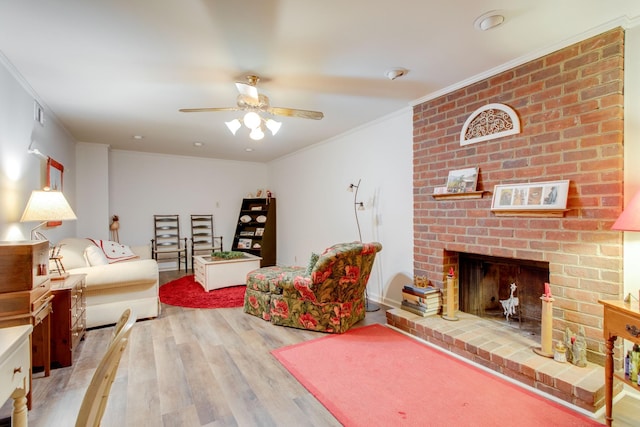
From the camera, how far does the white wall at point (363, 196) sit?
11.8 feet

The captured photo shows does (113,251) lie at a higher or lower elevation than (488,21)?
lower

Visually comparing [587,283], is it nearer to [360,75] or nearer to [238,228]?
[360,75]

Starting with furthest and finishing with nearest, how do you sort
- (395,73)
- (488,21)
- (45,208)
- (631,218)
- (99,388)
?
A: (395,73)
(45,208)
(488,21)
(631,218)
(99,388)

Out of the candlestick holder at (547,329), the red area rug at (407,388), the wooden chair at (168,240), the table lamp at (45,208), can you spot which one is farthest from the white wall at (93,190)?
the candlestick holder at (547,329)

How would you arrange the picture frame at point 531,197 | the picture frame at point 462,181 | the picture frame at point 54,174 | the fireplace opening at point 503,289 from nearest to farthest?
the picture frame at point 531,197
the fireplace opening at point 503,289
the picture frame at point 462,181
the picture frame at point 54,174

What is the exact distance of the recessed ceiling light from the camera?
1824 mm

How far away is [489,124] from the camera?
264 centimetres

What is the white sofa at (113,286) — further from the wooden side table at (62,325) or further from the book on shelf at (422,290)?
the book on shelf at (422,290)

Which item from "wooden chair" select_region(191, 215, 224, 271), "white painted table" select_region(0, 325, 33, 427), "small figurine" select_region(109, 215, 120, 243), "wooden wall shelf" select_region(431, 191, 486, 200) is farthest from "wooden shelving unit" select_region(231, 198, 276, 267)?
"white painted table" select_region(0, 325, 33, 427)

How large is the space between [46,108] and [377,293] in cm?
437

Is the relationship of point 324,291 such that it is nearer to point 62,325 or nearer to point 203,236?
point 62,325

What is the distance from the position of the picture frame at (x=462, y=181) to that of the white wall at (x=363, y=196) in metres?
0.61

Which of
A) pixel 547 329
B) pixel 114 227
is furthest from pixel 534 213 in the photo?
pixel 114 227

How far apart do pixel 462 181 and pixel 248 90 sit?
203 centimetres
